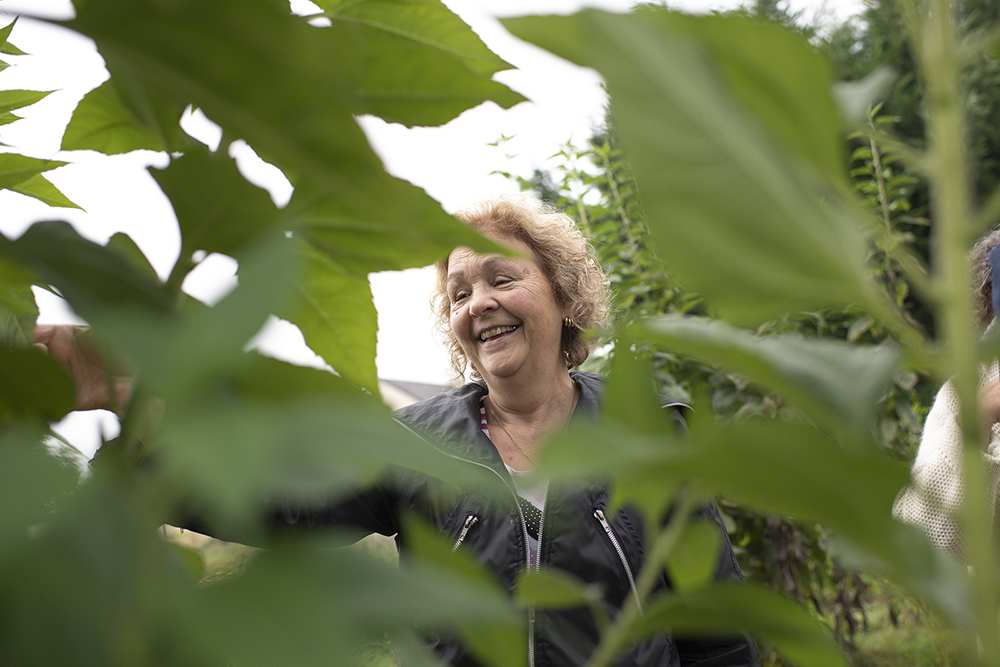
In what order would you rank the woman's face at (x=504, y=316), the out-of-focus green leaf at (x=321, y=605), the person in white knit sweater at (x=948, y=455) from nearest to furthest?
the out-of-focus green leaf at (x=321, y=605)
the person in white knit sweater at (x=948, y=455)
the woman's face at (x=504, y=316)

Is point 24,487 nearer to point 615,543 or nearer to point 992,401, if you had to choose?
point 615,543

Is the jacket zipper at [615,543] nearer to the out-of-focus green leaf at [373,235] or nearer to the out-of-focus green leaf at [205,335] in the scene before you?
the out-of-focus green leaf at [373,235]

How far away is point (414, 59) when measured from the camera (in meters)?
0.28

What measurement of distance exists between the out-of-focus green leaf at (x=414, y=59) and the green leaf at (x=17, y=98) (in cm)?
23

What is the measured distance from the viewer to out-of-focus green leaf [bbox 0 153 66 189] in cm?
34

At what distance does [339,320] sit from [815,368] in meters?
0.20

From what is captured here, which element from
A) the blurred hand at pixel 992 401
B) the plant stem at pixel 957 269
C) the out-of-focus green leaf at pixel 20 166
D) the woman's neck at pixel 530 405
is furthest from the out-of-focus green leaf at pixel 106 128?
the woman's neck at pixel 530 405

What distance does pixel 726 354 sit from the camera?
18cm

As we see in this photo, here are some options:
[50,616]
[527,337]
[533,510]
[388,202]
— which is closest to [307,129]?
[388,202]

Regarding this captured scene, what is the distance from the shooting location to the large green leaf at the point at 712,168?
0.62ft

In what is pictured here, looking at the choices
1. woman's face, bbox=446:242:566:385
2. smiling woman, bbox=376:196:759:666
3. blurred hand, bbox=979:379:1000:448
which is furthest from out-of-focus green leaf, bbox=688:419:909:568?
woman's face, bbox=446:242:566:385

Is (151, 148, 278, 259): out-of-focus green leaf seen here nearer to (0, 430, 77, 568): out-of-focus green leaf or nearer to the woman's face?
(0, 430, 77, 568): out-of-focus green leaf

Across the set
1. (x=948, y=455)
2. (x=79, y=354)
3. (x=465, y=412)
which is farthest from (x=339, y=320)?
(x=948, y=455)

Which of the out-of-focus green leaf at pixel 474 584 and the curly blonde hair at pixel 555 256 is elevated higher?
the out-of-focus green leaf at pixel 474 584
